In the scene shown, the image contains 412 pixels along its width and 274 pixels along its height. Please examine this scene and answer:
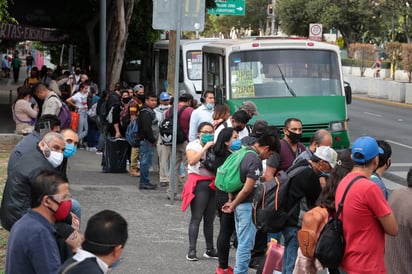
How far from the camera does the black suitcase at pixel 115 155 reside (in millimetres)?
16281

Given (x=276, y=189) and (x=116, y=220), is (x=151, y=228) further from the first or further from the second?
(x=116, y=220)

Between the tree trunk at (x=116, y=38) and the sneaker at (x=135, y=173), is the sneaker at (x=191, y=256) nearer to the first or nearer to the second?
the sneaker at (x=135, y=173)

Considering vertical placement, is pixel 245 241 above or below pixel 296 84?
below

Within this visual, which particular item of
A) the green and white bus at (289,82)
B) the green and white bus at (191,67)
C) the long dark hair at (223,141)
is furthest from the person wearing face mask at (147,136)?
the green and white bus at (191,67)

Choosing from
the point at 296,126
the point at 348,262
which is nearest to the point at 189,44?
the point at 296,126

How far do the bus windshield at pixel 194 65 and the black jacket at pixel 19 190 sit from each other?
53.3ft

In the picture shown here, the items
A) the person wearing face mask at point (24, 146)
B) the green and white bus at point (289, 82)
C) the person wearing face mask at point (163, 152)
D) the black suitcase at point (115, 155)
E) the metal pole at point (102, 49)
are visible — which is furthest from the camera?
the metal pole at point (102, 49)

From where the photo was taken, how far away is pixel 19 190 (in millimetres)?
6945

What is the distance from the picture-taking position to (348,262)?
20.0ft

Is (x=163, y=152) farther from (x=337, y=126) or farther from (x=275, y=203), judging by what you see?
(x=275, y=203)

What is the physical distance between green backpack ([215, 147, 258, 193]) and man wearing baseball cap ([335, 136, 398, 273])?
2450mm

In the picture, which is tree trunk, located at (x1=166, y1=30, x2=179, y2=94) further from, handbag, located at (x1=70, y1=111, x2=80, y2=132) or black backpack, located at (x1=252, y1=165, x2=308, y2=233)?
black backpack, located at (x1=252, y1=165, x2=308, y2=233)

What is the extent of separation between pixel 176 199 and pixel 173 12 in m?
2.87

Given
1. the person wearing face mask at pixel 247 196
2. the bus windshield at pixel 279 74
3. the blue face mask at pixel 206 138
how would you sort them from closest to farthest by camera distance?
the person wearing face mask at pixel 247 196 → the blue face mask at pixel 206 138 → the bus windshield at pixel 279 74
